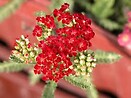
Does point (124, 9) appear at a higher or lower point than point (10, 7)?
higher

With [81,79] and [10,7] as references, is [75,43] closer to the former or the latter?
[81,79]

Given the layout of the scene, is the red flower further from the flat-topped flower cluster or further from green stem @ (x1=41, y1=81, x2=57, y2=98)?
green stem @ (x1=41, y1=81, x2=57, y2=98)

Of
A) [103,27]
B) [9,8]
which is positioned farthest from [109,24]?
[9,8]

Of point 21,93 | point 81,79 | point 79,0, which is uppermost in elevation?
point 79,0

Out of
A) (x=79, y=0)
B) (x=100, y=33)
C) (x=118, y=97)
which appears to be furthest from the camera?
(x=118, y=97)

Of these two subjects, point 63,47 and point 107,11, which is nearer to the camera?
point 63,47

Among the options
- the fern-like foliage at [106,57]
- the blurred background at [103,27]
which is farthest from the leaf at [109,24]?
the fern-like foliage at [106,57]

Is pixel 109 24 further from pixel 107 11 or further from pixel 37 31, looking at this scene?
pixel 37 31

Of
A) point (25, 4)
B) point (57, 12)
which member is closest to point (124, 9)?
point (25, 4)
